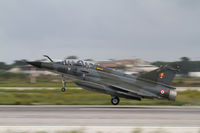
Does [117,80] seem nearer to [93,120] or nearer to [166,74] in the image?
[166,74]

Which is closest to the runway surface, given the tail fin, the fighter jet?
the fighter jet

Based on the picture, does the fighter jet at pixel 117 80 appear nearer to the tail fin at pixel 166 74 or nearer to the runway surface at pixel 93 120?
the tail fin at pixel 166 74

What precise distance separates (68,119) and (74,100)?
33.7 ft

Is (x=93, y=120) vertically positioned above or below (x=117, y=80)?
below

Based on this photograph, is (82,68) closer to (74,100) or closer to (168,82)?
(74,100)

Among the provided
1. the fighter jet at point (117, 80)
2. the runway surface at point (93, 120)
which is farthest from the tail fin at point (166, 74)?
the runway surface at point (93, 120)

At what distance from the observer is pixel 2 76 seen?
77.1m

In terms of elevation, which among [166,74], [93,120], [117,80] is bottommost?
[93,120]

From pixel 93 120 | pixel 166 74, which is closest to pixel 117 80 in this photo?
pixel 166 74

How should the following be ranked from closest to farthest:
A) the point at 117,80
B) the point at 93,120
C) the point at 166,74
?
the point at 93,120, the point at 166,74, the point at 117,80

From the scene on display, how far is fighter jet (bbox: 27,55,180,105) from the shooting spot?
21.0 metres

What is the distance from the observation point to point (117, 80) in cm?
2191

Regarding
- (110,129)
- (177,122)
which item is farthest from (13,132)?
(177,122)

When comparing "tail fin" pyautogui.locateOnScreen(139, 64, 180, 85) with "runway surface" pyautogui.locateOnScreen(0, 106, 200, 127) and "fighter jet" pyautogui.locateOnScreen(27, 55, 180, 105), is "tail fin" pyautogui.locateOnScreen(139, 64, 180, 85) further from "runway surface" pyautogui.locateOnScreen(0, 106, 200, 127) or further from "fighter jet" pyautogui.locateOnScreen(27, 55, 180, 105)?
"runway surface" pyautogui.locateOnScreen(0, 106, 200, 127)
